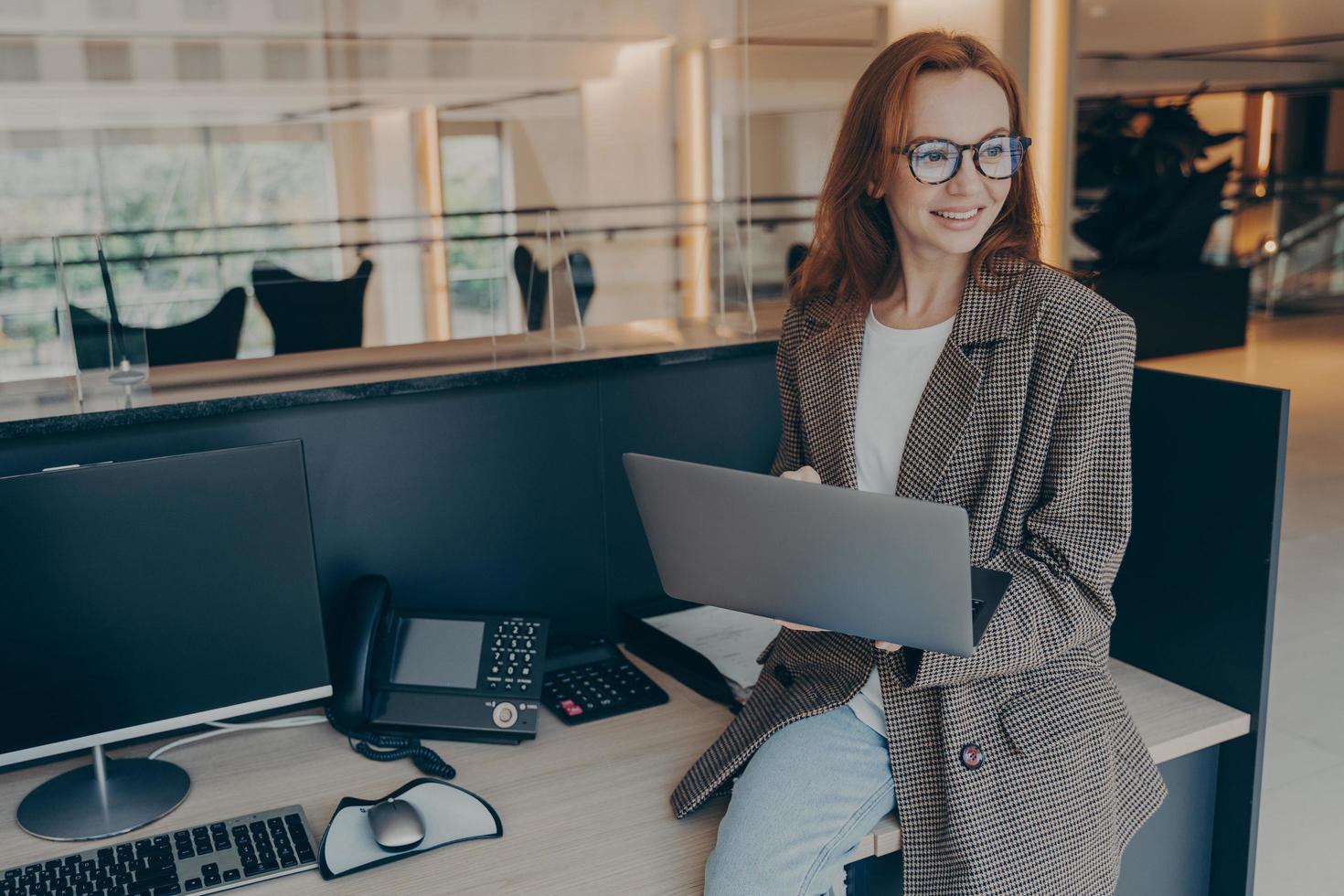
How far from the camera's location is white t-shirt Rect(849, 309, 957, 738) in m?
1.62

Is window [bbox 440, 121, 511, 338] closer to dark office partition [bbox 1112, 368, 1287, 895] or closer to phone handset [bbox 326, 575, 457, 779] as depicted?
phone handset [bbox 326, 575, 457, 779]

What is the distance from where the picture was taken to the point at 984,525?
1517 mm

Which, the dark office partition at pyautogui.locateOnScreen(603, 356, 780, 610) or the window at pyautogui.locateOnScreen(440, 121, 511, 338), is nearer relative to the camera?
the dark office partition at pyautogui.locateOnScreen(603, 356, 780, 610)

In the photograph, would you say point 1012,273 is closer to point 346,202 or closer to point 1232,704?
point 1232,704

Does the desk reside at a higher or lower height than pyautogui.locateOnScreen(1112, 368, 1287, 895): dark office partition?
lower

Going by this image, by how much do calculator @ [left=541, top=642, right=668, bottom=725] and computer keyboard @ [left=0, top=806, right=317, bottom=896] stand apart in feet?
1.58

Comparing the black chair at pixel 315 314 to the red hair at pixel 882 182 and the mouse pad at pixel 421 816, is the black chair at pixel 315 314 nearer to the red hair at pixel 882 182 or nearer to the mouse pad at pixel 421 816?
the red hair at pixel 882 182

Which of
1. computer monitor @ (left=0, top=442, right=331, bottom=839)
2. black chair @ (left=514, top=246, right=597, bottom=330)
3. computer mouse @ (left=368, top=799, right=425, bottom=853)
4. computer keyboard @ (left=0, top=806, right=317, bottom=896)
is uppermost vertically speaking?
black chair @ (left=514, top=246, right=597, bottom=330)

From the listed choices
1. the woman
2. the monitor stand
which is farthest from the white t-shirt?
the monitor stand

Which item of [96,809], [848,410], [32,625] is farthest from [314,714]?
[848,410]

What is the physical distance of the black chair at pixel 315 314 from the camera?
5.50 meters

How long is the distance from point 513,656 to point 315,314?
4072mm

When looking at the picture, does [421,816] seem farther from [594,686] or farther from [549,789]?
[594,686]

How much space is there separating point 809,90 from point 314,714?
27.9 feet
